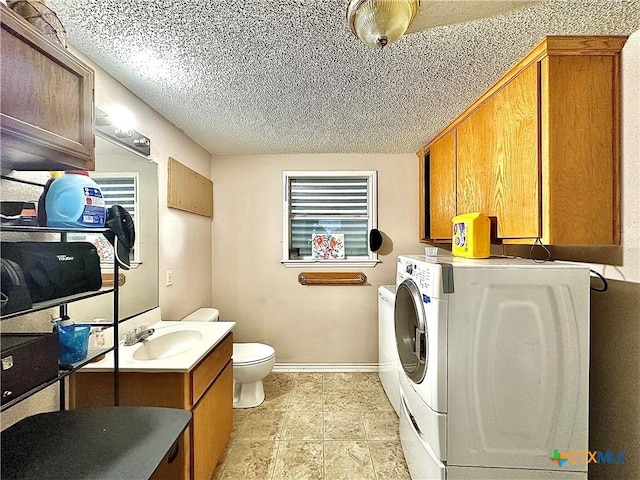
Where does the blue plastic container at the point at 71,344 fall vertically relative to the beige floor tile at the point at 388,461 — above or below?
above

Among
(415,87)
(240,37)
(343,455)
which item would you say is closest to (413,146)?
(415,87)

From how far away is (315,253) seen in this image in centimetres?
341

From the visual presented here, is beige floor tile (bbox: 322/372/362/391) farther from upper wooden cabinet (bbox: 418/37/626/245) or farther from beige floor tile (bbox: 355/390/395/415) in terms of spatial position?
upper wooden cabinet (bbox: 418/37/626/245)

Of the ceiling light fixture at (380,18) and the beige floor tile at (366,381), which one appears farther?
the beige floor tile at (366,381)

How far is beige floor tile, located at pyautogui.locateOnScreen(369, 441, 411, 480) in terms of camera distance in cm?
193

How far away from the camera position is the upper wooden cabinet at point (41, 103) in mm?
811

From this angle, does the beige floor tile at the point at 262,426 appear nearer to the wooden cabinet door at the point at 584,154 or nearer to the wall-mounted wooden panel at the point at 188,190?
the wall-mounted wooden panel at the point at 188,190

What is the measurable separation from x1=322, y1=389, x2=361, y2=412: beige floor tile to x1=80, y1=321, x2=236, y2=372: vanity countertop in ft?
3.97

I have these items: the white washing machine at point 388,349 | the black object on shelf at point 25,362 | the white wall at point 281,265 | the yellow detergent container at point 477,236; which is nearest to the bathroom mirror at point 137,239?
the black object on shelf at point 25,362

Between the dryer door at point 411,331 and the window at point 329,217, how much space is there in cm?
140

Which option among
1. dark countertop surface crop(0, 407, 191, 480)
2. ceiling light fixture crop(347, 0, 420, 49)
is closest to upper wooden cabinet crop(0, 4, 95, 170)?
dark countertop surface crop(0, 407, 191, 480)

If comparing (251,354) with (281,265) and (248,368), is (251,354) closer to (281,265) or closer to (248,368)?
(248,368)

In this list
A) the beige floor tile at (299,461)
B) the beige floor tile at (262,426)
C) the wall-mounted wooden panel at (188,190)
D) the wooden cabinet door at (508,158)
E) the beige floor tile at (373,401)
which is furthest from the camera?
the beige floor tile at (373,401)

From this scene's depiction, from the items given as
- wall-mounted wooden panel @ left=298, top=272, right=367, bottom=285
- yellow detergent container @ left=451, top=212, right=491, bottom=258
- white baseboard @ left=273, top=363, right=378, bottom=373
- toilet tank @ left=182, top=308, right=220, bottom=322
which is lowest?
white baseboard @ left=273, top=363, right=378, bottom=373
